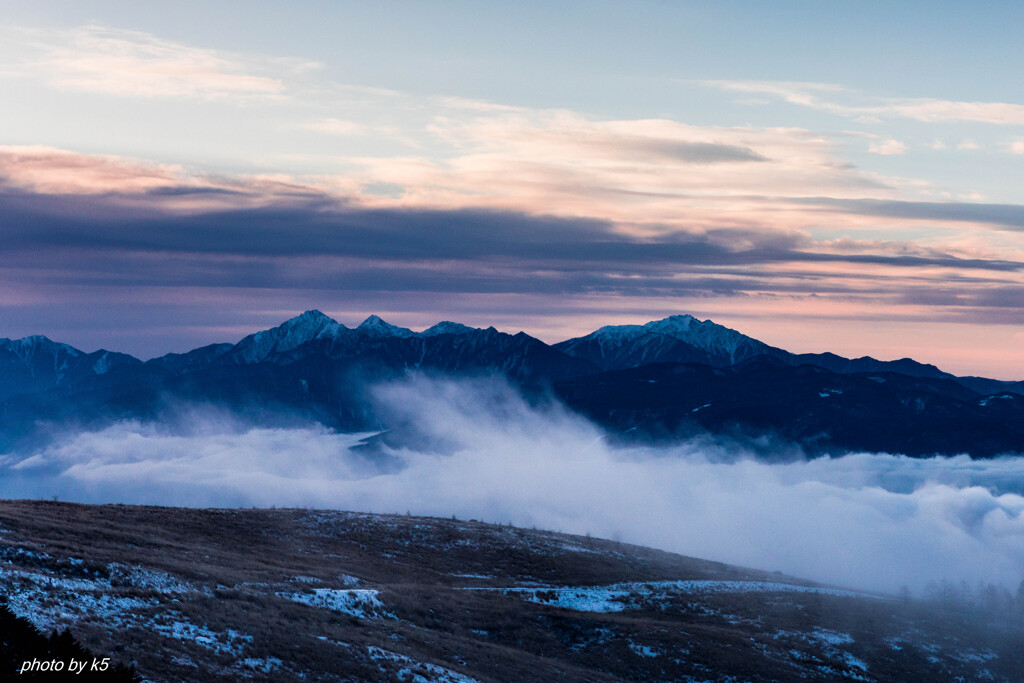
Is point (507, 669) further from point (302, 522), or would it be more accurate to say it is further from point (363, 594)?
point (302, 522)

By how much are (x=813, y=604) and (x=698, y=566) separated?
1923 cm

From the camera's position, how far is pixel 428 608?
59375mm

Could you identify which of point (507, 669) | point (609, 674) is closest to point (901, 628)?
point (609, 674)

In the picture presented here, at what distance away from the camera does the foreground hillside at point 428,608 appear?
128ft

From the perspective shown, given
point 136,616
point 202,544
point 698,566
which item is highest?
point 136,616

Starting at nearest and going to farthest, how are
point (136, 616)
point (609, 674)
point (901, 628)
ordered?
point (136, 616) → point (609, 674) → point (901, 628)

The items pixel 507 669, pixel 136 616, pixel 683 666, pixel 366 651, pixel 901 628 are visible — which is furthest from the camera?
pixel 901 628

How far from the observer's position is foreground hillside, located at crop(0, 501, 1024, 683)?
128 ft

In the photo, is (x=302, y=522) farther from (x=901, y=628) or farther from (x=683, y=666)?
(x=901, y=628)

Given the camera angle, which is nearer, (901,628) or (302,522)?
(901,628)

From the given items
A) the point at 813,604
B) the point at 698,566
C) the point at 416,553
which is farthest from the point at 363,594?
the point at 698,566

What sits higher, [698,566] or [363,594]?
[363,594]

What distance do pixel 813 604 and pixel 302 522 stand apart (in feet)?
171

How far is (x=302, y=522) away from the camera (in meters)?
94.3
